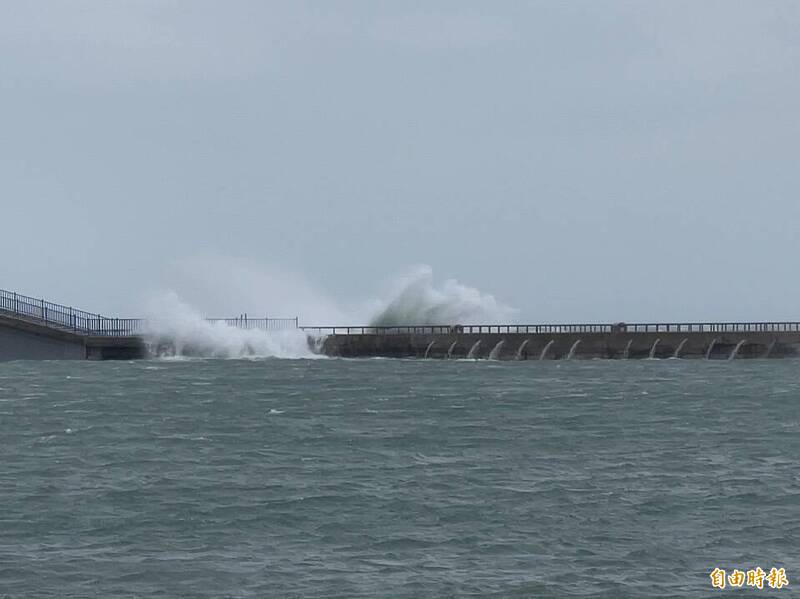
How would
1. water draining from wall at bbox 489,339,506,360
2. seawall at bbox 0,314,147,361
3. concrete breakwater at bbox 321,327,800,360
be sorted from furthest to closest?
water draining from wall at bbox 489,339,506,360 → concrete breakwater at bbox 321,327,800,360 → seawall at bbox 0,314,147,361

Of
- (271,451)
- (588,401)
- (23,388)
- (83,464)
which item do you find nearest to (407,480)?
(271,451)

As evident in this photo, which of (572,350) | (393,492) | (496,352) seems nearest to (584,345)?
(572,350)

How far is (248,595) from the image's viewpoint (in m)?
24.8

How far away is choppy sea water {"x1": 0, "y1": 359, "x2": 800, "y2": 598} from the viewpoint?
26.4 m

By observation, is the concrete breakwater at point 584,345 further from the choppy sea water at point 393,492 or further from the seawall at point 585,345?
the choppy sea water at point 393,492

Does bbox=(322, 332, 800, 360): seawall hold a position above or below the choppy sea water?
above

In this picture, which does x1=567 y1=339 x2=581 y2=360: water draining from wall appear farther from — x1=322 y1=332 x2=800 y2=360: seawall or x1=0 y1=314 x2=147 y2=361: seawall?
x1=0 y1=314 x2=147 y2=361: seawall

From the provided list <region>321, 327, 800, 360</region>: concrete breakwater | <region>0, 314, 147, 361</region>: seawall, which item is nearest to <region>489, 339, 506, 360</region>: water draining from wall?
<region>321, 327, 800, 360</region>: concrete breakwater

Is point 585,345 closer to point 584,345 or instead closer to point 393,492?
point 584,345

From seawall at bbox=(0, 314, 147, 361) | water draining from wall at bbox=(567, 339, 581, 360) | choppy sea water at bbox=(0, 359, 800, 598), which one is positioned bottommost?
choppy sea water at bbox=(0, 359, 800, 598)

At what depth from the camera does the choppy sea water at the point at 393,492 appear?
1039 inches

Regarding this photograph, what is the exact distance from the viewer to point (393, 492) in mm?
34906

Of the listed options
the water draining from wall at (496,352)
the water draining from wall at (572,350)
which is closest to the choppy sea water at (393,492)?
the water draining from wall at (572,350)

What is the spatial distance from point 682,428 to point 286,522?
22059 millimetres
